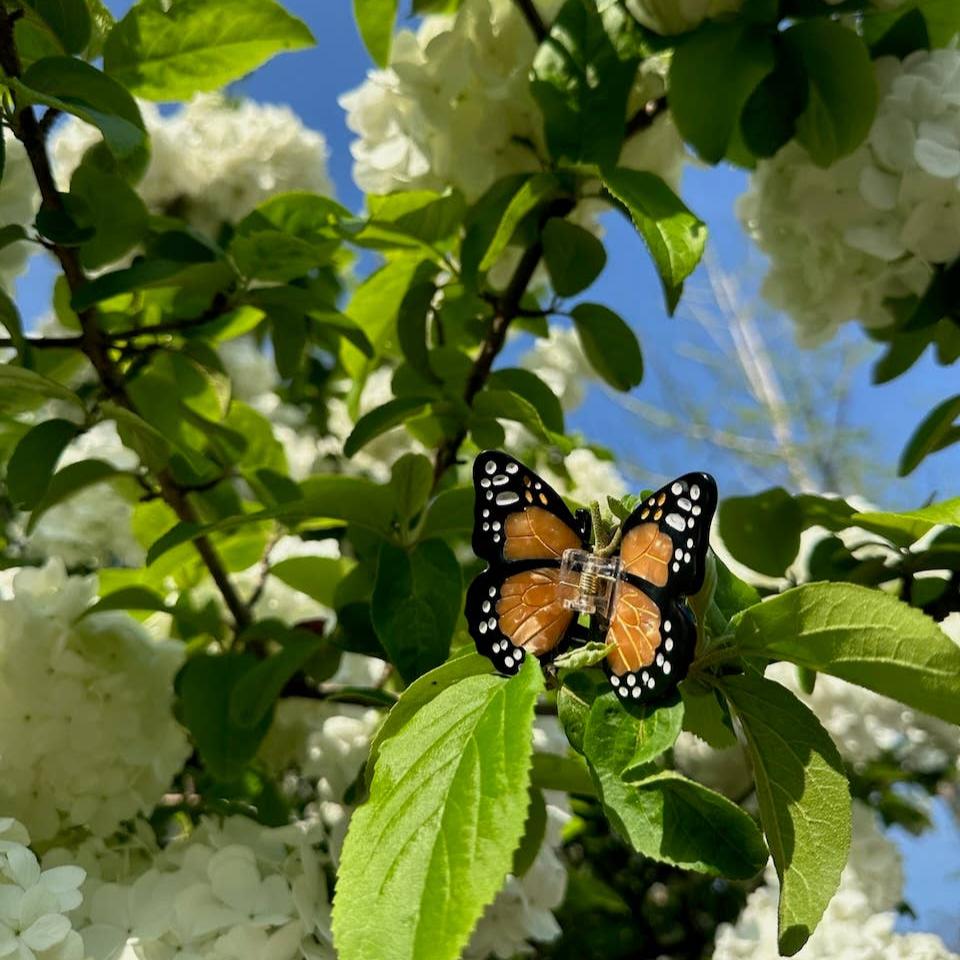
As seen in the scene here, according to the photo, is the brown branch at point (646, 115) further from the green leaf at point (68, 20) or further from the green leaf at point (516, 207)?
the green leaf at point (68, 20)

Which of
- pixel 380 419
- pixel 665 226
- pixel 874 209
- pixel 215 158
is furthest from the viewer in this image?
pixel 215 158

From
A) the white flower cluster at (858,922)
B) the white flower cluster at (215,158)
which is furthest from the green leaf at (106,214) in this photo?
the white flower cluster at (215,158)

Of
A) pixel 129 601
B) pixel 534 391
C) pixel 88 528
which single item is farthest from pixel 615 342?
pixel 88 528

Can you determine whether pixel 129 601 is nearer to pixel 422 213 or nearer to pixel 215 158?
pixel 422 213

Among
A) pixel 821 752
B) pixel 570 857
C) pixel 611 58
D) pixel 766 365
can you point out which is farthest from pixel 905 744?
pixel 766 365

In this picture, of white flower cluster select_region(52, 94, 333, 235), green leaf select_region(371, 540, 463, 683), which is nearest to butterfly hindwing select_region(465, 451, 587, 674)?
green leaf select_region(371, 540, 463, 683)

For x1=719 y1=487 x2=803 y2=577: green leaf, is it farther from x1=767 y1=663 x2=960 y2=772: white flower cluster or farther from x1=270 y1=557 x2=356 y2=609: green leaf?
x1=767 y1=663 x2=960 y2=772: white flower cluster
